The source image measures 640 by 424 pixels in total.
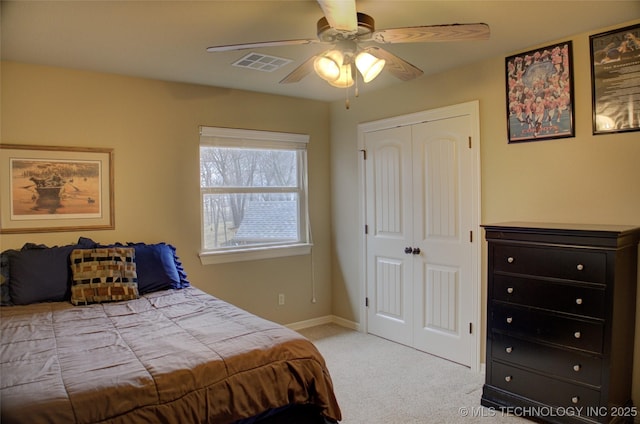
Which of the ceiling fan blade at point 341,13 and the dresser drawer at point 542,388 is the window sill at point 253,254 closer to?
the dresser drawer at point 542,388

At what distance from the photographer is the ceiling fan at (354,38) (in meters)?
1.86

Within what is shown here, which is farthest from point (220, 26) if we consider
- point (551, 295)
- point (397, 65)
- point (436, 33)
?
point (551, 295)

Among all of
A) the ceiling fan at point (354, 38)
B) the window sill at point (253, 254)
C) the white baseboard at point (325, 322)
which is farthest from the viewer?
the white baseboard at point (325, 322)

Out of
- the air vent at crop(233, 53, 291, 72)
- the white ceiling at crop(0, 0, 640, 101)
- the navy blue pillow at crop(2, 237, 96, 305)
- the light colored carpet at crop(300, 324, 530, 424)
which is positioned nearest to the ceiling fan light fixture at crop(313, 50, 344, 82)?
the white ceiling at crop(0, 0, 640, 101)

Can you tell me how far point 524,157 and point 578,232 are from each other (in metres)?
0.87

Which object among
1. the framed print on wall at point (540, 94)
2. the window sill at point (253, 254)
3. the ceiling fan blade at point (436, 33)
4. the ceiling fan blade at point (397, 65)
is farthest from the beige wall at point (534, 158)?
the ceiling fan blade at point (436, 33)

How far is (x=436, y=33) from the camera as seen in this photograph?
6.57 ft

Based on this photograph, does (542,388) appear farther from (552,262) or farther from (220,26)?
(220,26)

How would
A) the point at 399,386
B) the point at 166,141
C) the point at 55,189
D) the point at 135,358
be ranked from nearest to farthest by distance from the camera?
1. the point at 135,358
2. the point at 399,386
3. the point at 55,189
4. the point at 166,141

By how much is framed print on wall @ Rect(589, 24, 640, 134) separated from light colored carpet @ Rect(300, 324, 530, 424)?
1925mm

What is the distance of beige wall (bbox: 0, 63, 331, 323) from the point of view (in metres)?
3.22

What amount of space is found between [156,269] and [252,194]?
1.31 meters

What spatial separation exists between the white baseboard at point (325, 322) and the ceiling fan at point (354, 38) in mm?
2831

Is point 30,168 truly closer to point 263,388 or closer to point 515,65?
point 263,388
